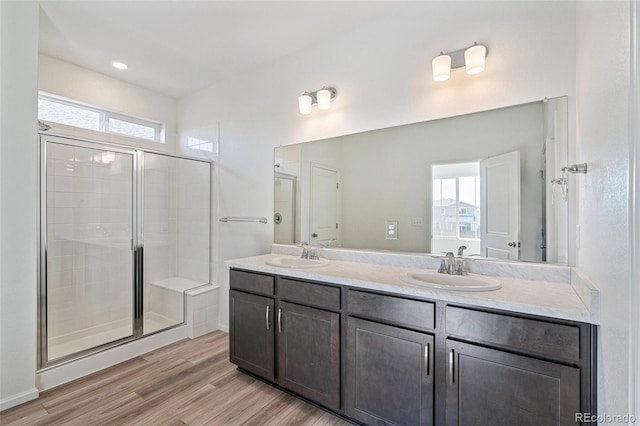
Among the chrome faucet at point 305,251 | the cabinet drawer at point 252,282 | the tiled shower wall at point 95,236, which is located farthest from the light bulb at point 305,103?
the tiled shower wall at point 95,236

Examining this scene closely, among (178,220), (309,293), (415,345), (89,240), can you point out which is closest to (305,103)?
(309,293)

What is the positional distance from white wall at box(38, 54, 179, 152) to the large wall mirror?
6.55ft

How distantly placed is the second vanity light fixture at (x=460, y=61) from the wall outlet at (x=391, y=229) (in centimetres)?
99

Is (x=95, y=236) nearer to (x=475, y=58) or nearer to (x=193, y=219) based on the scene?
(x=193, y=219)

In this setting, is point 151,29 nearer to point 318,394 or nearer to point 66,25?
point 66,25

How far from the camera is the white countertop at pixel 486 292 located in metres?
1.17

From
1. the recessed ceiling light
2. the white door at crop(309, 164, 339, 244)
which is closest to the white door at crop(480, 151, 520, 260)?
the white door at crop(309, 164, 339, 244)

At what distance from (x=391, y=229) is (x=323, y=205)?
0.64 m

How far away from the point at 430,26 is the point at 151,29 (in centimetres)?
213

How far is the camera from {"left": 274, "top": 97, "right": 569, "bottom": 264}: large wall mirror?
5.44 ft

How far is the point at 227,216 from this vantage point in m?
3.24

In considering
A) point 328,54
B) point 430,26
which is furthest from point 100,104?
point 430,26

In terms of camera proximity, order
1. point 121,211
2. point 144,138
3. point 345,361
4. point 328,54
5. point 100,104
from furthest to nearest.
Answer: point 144,138, point 100,104, point 121,211, point 328,54, point 345,361

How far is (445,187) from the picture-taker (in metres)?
1.97
